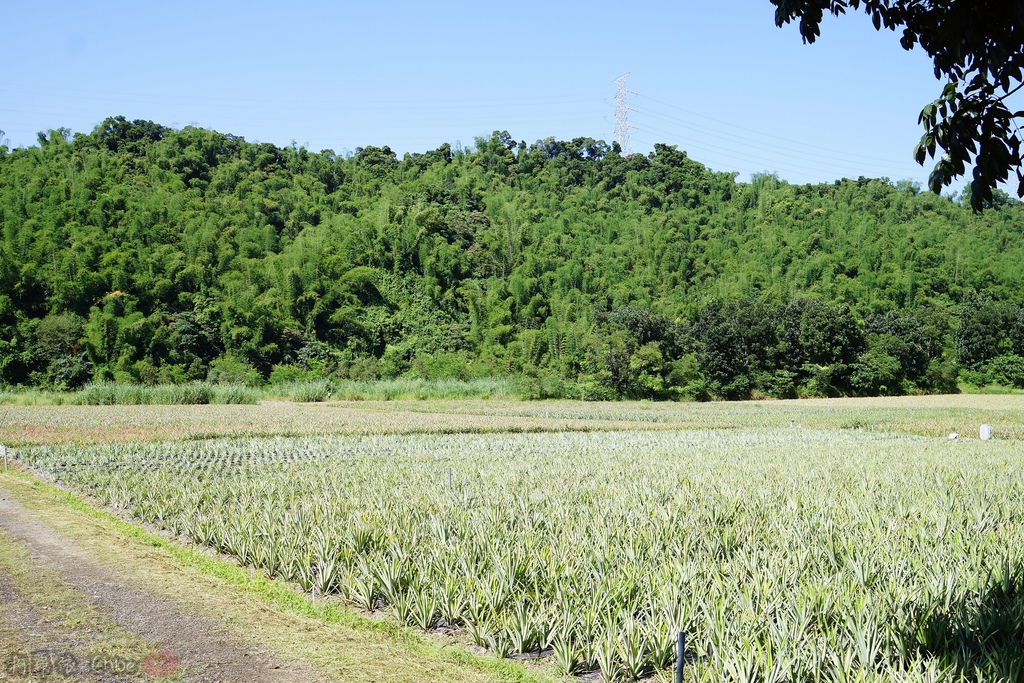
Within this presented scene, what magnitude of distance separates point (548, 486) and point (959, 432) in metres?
22.9

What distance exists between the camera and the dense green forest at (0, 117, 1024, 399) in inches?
2596

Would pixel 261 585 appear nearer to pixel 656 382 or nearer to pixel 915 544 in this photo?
pixel 915 544

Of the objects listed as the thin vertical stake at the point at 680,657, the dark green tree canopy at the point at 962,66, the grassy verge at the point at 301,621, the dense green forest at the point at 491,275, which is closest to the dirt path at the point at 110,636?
the grassy verge at the point at 301,621

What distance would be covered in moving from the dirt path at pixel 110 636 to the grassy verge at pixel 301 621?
284 millimetres

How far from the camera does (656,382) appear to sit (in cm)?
6150

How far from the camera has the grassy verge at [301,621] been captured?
5.93m

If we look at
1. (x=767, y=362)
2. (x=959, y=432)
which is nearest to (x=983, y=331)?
(x=767, y=362)

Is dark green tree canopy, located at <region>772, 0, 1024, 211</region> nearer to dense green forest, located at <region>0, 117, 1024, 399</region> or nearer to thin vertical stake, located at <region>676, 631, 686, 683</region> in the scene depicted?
thin vertical stake, located at <region>676, 631, 686, 683</region>

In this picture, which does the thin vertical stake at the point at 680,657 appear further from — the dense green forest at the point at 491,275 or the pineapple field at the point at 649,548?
the dense green forest at the point at 491,275

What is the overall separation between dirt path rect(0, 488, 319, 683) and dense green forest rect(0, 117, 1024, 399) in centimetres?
5019

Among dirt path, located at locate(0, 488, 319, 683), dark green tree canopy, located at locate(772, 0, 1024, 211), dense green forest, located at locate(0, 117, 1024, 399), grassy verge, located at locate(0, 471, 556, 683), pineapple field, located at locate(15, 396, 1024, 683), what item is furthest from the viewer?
dense green forest, located at locate(0, 117, 1024, 399)

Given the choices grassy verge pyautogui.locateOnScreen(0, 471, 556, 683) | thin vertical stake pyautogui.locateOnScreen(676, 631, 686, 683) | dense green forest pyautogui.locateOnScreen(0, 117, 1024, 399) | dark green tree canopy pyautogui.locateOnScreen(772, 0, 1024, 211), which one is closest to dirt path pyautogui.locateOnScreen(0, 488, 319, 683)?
grassy verge pyautogui.locateOnScreen(0, 471, 556, 683)

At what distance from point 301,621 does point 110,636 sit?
150 centimetres

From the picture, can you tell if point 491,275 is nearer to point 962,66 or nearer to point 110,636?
point 110,636
